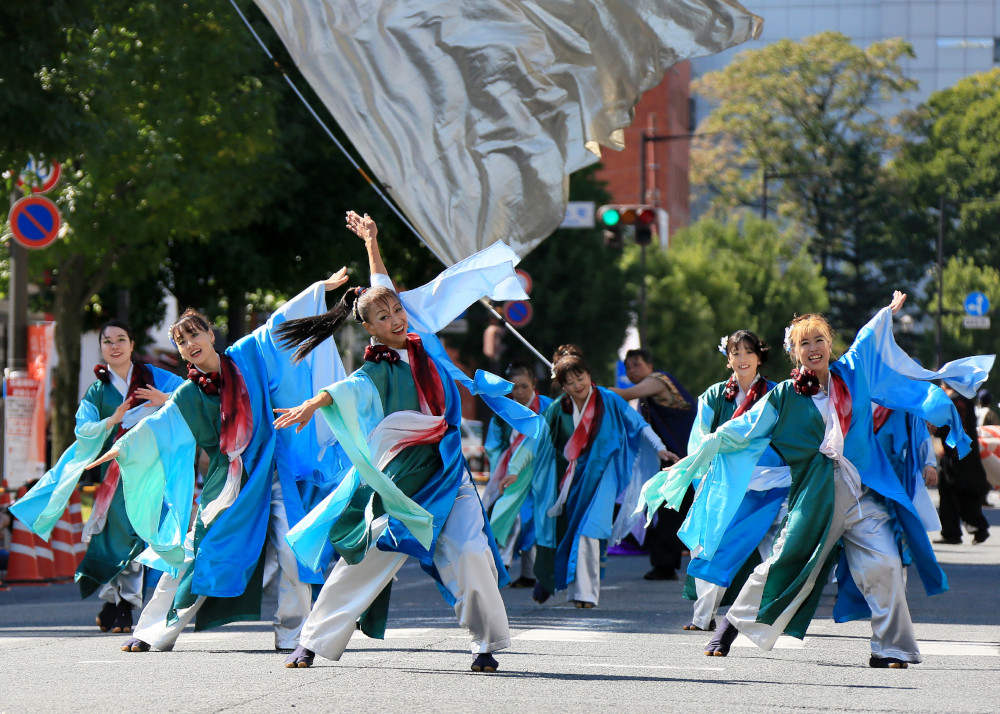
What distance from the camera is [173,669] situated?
747 centimetres

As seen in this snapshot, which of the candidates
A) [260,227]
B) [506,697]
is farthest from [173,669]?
[260,227]

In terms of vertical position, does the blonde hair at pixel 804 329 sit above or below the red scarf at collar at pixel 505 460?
above

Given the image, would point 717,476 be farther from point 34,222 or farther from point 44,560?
point 34,222

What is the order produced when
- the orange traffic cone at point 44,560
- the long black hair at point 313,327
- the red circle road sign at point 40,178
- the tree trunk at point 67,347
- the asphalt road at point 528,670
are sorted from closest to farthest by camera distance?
the asphalt road at point 528,670
the long black hair at point 313,327
the orange traffic cone at point 44,560
the red circle road sign at point 40,178
the tree trunk at point 67,347

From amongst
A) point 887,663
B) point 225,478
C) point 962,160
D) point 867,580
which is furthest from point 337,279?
point 962,160

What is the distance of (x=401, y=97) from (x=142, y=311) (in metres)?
17.6

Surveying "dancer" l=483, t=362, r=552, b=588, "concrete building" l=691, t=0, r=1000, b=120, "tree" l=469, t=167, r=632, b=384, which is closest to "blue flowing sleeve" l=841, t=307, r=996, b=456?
"dancer" l=483, t=362, r=552, b=588

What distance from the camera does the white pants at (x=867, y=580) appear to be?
7547mm

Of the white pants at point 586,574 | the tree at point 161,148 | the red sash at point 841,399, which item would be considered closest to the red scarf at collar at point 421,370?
the red sash at point 841,399

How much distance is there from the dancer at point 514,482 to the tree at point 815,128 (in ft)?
143

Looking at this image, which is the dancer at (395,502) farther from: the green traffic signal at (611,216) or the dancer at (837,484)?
the green traffic signal at (611,216)

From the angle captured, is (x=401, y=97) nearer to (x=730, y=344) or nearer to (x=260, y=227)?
(x=730, y=344)

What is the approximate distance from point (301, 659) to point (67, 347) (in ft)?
49.8

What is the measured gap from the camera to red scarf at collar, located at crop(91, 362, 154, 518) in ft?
32.4
